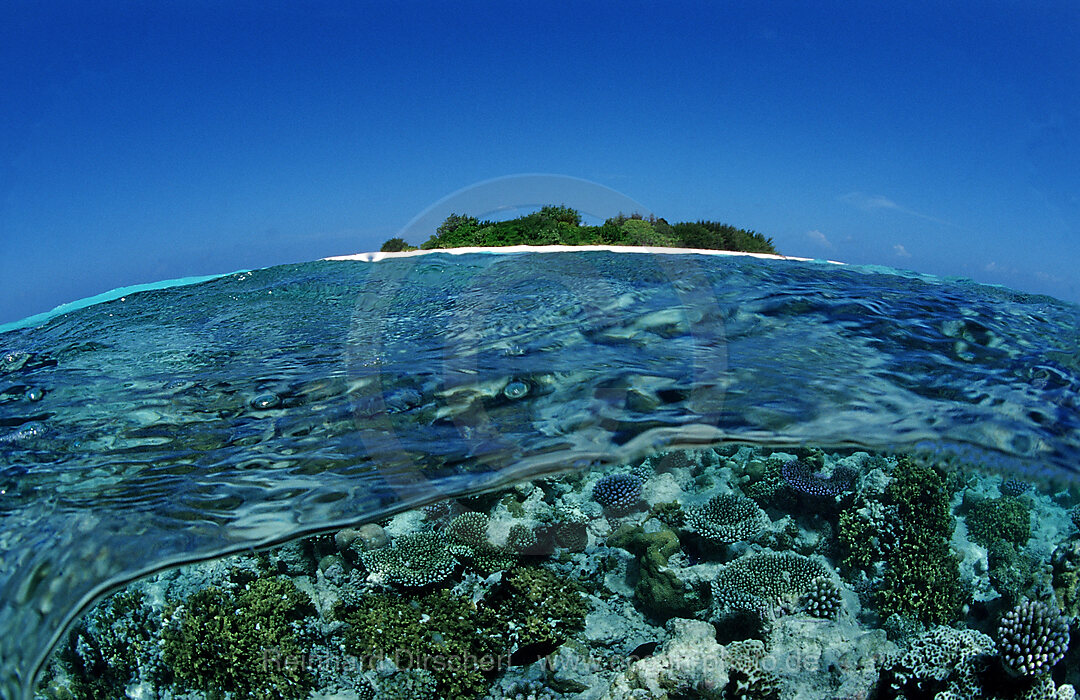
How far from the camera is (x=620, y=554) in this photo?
3.75m

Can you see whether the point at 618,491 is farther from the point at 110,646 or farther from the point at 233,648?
the point at 110,646

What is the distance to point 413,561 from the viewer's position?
11.8 feet

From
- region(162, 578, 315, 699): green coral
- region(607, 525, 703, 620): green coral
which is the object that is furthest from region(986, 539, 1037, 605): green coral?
region(162, 578, 315, 699): green coral

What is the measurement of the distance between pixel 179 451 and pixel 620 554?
2872 millimetres

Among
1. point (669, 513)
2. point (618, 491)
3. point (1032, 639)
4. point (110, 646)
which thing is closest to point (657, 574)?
point (669, 513)

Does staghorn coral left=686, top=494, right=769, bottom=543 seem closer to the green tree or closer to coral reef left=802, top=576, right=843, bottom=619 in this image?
coral reef left=802, top=576, right=843, bottom=619

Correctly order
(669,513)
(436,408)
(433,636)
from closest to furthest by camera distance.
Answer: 1. (433,636)
2. (669,513)
3. (436,408)

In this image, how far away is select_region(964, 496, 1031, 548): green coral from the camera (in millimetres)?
3682

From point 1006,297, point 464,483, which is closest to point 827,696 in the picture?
point 464,483

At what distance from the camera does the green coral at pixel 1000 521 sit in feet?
12.1

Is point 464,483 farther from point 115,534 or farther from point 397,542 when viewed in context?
point 115,534

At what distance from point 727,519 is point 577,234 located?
13.5 metres

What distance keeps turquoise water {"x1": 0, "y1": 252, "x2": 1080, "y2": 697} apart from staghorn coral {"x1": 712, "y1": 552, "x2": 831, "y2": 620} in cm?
80

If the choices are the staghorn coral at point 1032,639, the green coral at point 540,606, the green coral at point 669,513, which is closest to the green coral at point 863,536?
the staghorn coral at point 1032,639
